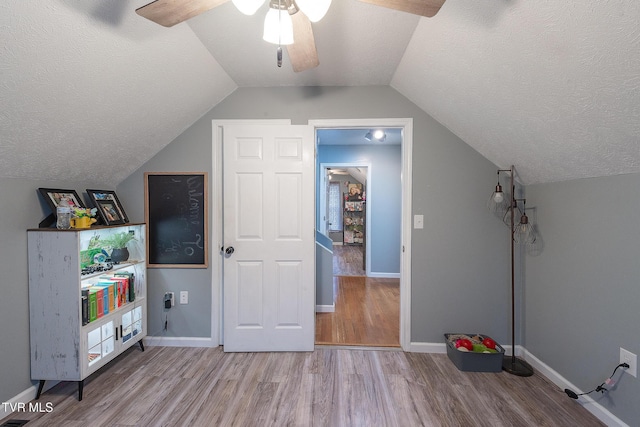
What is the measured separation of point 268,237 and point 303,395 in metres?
1.23

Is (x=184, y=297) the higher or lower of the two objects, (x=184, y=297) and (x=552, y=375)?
A: the higher

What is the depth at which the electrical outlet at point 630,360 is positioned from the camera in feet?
4.96

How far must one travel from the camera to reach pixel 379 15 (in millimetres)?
1589

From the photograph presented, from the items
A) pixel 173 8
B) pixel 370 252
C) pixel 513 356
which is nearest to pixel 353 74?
pixel 173 8

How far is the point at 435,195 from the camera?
2.47 metres

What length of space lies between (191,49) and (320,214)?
4.12 meters

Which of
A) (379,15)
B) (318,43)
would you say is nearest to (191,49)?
(318,43)

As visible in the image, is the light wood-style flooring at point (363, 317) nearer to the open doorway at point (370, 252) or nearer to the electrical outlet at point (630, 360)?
the open doorway at point (370, 252)

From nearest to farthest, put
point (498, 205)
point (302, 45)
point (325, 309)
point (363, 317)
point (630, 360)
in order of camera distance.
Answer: point (302, 45) → point (630, 360) → point (498, 205) → point (363, 317) → point (325, 309)

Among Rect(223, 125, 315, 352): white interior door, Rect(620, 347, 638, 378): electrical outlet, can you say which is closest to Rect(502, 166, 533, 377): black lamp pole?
Rect(620, 347, 638, 378): electrical outlet

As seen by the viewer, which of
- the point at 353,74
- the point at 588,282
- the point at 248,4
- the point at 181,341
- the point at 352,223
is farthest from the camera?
the point at 352,223

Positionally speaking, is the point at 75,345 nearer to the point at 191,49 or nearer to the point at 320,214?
the point at 191,49

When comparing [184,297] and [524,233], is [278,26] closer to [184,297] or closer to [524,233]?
[184,297]

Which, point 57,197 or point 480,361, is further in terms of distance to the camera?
point 480,361
